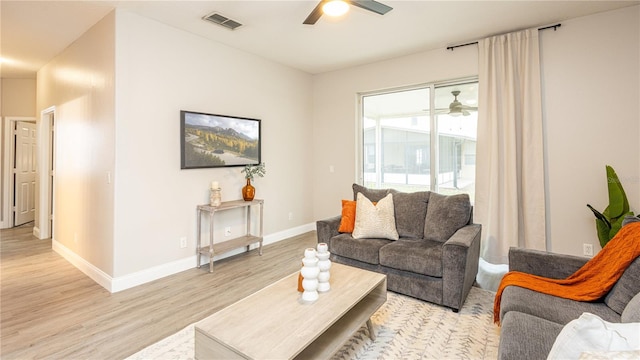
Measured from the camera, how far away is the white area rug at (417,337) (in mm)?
1984

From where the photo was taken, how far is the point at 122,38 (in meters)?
3.01

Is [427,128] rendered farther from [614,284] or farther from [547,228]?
[614,284]

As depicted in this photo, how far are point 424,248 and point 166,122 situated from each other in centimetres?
305

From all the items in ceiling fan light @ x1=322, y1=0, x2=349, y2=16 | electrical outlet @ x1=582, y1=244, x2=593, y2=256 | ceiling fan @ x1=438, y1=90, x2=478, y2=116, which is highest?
ceiling fan light @ x1=322, y1=0, x2=349, y2=16

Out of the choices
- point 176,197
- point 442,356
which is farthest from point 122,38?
point 442,356

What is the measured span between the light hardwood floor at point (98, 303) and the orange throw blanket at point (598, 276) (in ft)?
7.78

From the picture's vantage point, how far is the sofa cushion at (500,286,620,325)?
5.32ft

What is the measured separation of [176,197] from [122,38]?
5.64 ft

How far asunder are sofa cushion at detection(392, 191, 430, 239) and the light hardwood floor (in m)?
1.38

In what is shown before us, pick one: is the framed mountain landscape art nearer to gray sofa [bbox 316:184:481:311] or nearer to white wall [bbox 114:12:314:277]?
white wall [bbox 114:12:314:277]

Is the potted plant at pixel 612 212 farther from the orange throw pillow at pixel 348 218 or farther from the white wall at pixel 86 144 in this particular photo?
the white wall at pixel 86 144

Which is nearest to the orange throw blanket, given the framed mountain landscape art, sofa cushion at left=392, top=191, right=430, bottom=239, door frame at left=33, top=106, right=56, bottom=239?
sofa cushion at left=392, top=191, right=430, bottom=239

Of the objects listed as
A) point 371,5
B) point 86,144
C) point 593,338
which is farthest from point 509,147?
point 86,144

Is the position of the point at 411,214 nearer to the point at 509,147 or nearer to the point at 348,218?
the point at 348,218
